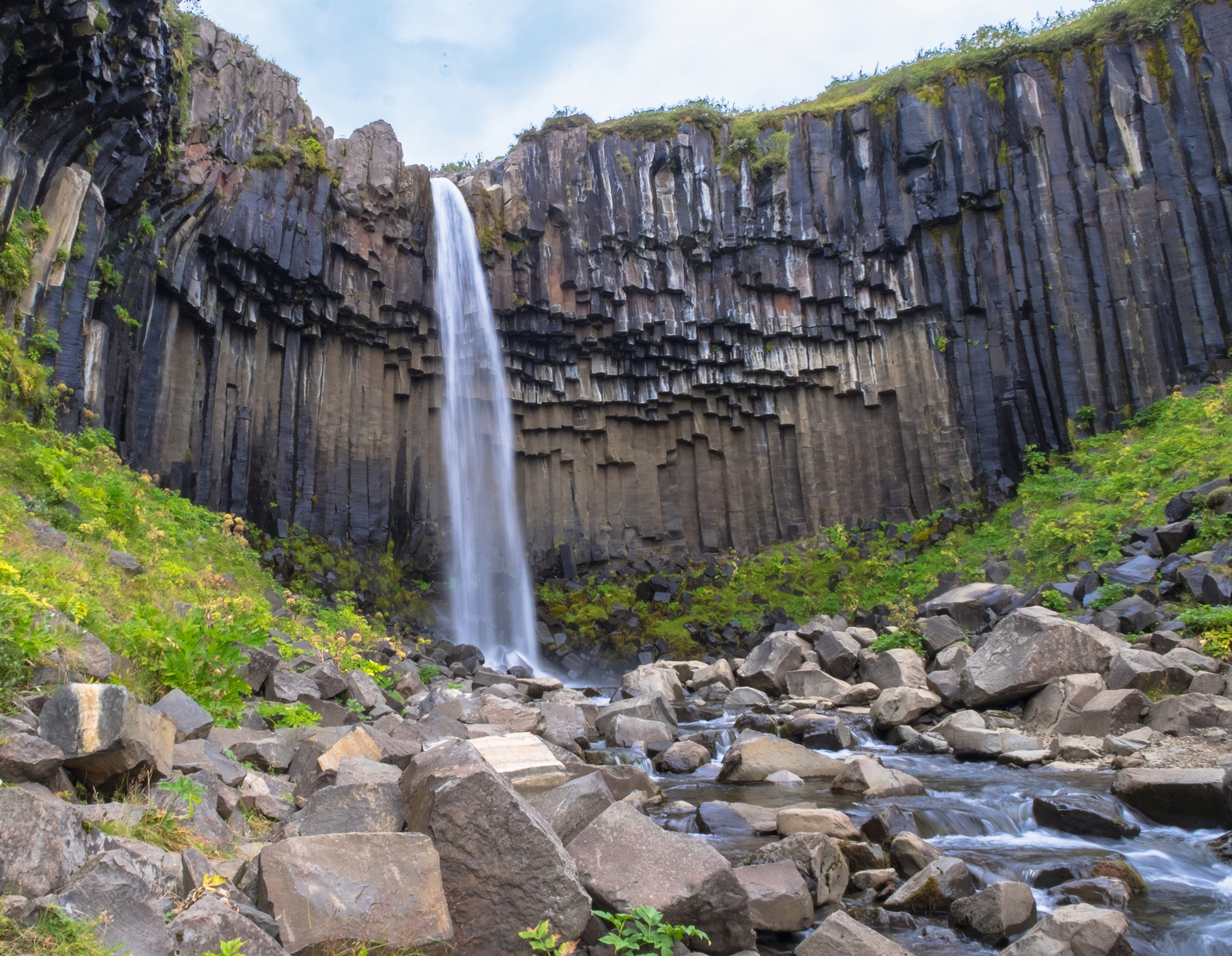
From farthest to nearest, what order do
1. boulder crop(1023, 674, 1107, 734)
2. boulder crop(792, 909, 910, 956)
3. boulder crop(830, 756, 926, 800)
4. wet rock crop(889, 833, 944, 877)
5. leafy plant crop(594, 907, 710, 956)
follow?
boulder crop(1023, 674, 1107, 734) → boulder crop(830, 756, 926, 800) → wet rock crop(889, 833, 944, 877) → boulder crop(792, 909, 910, 956) → leafy plant crop(594, 907, 710, 956)

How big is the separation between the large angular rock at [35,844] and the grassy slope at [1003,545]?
13.7 m

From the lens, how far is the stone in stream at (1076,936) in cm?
389

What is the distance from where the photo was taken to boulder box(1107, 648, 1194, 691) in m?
8.96

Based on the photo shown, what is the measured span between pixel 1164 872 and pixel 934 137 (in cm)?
2274

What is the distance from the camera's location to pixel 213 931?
2689 millimetres

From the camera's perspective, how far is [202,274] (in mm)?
17688

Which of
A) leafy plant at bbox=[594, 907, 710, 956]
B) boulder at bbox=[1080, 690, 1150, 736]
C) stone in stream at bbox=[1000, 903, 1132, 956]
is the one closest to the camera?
leafy plant at bbox=[594, 907, 710, 956]

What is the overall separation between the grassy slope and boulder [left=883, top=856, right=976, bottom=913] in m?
9.95

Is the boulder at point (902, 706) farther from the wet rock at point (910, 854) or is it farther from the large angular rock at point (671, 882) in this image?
the large angular rock at point (671, 882)

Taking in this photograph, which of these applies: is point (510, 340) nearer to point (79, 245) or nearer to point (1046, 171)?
point (79, 245)

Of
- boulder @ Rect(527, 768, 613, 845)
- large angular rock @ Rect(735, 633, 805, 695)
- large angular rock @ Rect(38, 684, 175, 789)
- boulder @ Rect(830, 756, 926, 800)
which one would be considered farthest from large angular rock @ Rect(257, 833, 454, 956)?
large angular rock @ Rect(735, 633, 805, 695)

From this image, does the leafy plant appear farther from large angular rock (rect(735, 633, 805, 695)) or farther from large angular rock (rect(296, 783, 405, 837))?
large angular rock (rect(735, 633, 805, 695))

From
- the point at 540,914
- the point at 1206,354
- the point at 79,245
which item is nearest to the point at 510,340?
the point at 79,245

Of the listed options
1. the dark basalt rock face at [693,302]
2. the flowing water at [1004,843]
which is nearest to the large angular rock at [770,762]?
the flowing water at [1004,843]
